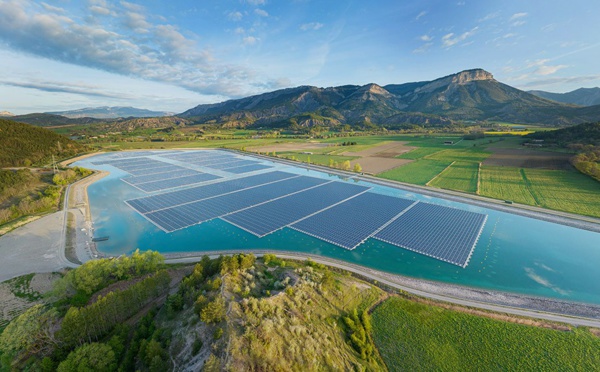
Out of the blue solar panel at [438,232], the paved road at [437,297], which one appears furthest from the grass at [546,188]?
the paved road at [437,297]

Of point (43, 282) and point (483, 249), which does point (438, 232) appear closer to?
point (483, 249)

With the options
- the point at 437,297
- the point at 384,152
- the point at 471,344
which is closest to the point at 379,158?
the point at 384,152

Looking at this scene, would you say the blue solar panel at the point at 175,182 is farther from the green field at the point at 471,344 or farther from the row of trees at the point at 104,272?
the green field at the point at 471,344

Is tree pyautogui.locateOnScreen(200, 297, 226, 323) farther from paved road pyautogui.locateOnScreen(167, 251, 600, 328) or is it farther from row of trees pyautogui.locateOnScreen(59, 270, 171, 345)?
paved road pyautogui.locateOnScreen(167, 251, 600, 328)

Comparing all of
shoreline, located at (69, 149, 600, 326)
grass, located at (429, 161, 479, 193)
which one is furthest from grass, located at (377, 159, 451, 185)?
shoreline, located at (69, 149, 600, 326)

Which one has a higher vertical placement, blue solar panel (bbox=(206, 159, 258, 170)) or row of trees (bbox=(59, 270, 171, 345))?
blue solar panel (bbox=(206, 159, 258, 170))
